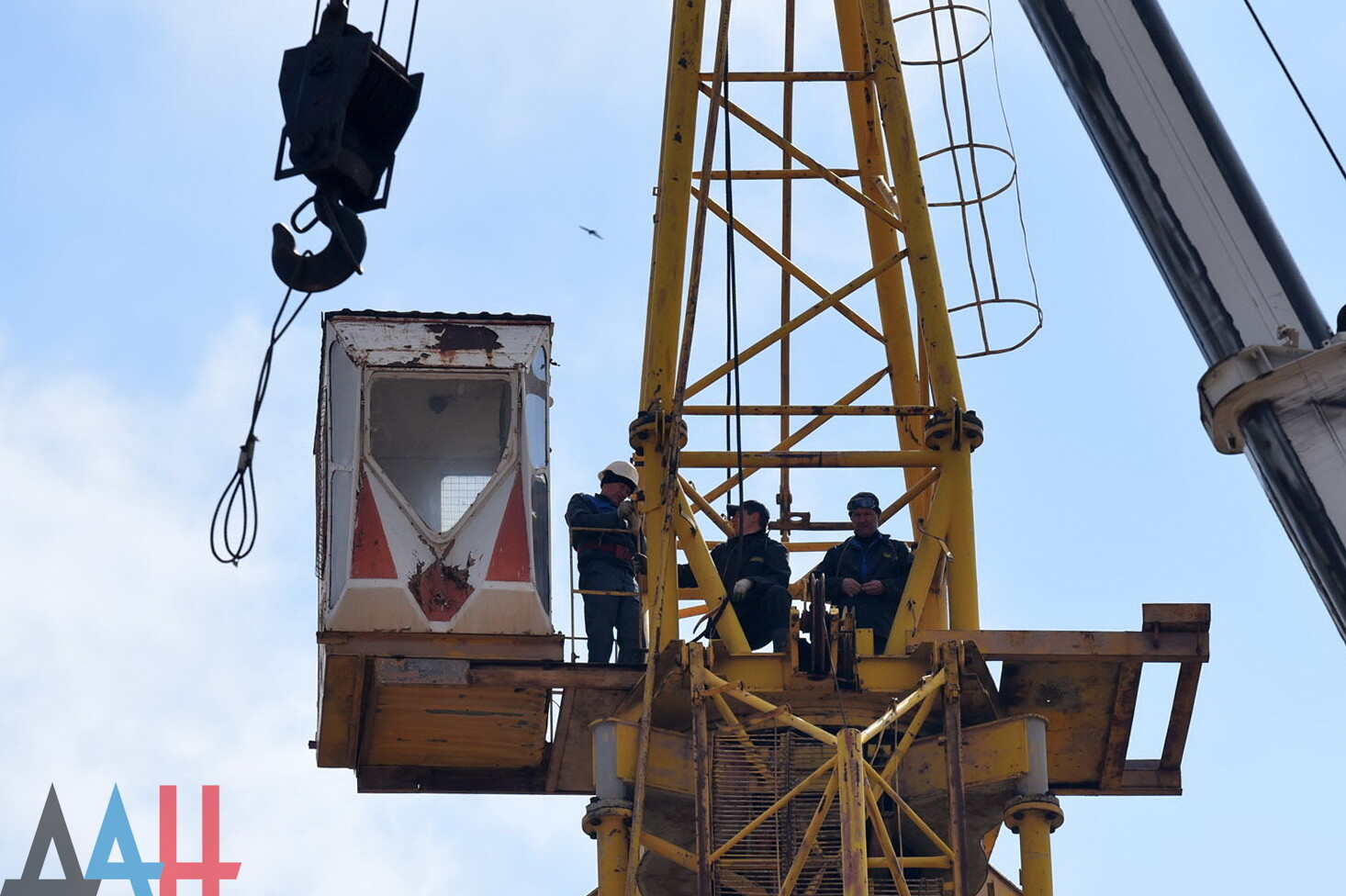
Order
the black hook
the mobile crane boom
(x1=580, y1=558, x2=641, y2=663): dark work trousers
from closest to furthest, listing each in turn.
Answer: the mobile crane boom → the black hook → (x1=580, y1=558, x2=641, y2=663): dark work trousers

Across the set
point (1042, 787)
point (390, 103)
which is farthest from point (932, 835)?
point (390, 103)

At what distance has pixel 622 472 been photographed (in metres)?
19.1

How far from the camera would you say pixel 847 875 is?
14305 mm

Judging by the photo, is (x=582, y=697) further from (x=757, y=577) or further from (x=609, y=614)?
(x=757, y=577)

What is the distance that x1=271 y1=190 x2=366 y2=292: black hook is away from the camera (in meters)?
13.1

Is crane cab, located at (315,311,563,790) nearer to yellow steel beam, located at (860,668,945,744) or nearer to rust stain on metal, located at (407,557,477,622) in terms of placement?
rust stain on metal, located at (407,557,477,622)

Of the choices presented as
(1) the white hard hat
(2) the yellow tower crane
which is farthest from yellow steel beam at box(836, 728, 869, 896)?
(1) the white hard hat

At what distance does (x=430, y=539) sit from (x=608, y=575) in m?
1.46

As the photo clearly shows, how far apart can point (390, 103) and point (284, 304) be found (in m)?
1.30

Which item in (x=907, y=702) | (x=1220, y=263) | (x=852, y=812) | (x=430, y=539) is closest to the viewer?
(x=1220, y=263)

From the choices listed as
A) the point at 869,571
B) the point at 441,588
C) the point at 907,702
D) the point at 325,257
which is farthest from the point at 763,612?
the point at 325,257

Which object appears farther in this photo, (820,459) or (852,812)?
(820,459)

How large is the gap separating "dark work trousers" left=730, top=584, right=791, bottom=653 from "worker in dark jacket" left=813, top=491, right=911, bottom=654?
588 mm

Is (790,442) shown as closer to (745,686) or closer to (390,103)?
(745,686)
